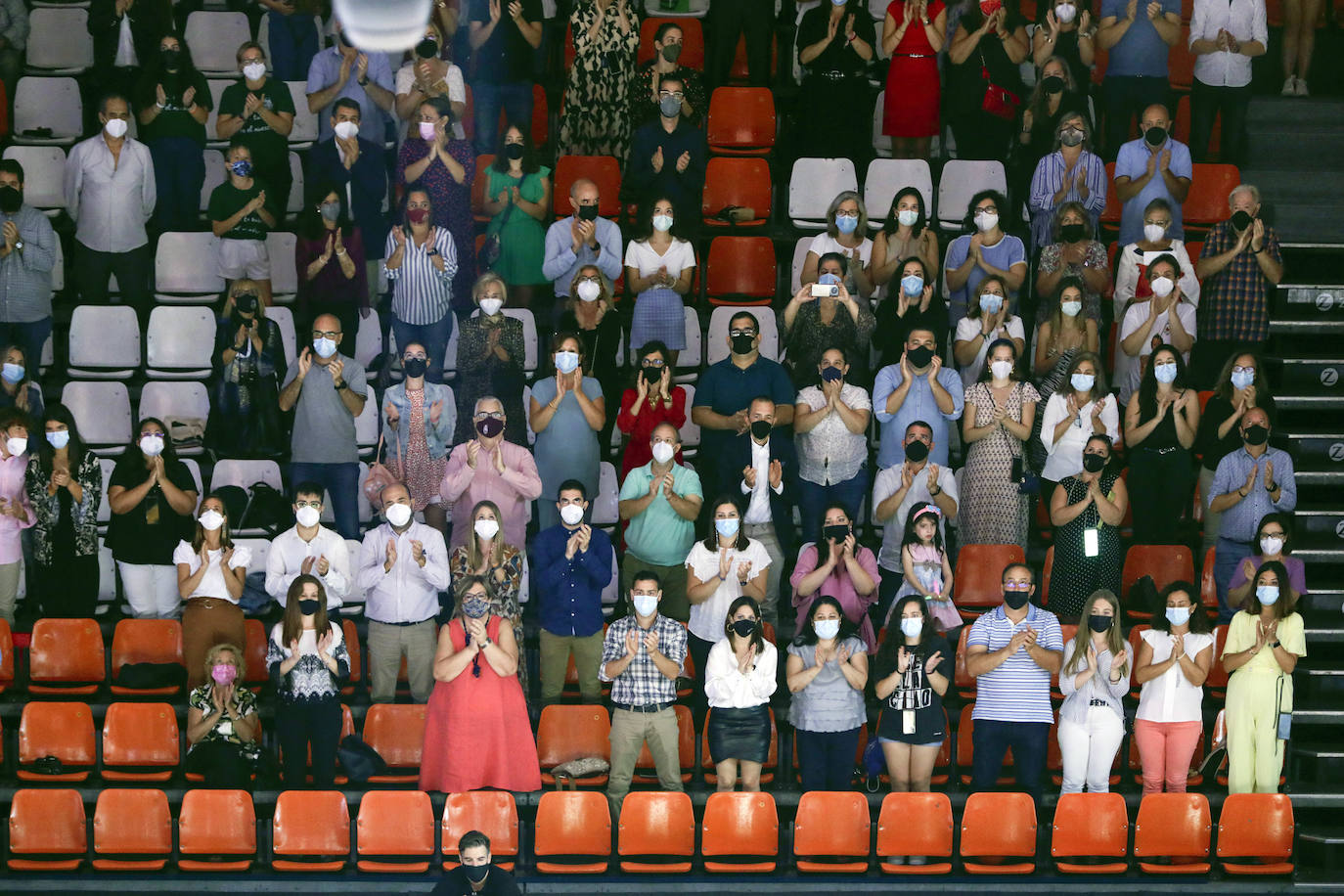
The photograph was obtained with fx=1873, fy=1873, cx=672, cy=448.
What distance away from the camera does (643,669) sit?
957 centimetres

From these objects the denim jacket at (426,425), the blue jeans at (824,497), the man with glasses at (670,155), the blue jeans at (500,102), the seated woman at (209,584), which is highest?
the blue jeans at (500,102)

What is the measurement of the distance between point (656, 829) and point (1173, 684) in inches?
109

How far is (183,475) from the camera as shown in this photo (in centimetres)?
1039

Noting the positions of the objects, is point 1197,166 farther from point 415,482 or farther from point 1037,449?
point 415,482

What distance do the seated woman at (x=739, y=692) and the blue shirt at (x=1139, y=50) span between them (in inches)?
193

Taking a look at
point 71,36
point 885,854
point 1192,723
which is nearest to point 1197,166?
point 1192,723

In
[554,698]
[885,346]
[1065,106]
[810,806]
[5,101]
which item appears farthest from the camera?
[5,101]

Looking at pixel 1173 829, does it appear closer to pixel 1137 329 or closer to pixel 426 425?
pixel 1137 329

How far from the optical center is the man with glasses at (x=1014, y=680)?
Result: 9.59 meters

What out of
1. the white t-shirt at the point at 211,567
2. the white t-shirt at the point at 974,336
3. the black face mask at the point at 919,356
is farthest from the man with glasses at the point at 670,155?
the white t-shirt at the point at 211,567

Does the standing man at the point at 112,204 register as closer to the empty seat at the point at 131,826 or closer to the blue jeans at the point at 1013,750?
the empty seat at the point at 131,826

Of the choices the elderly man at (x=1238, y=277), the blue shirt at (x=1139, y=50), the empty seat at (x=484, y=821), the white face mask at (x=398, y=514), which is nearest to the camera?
the empty seat at (x=484, y=821)

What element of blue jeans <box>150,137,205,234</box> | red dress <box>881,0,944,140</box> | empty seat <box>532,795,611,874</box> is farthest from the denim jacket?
red dress <box>881,0,944,140</box>

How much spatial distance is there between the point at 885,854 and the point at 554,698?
1.98 m
